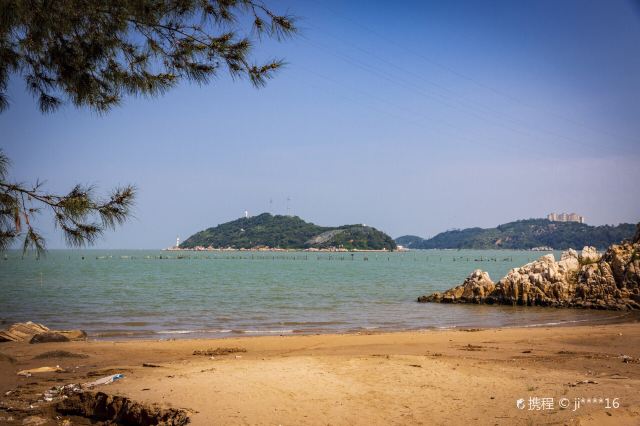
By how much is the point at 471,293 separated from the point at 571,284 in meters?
5.34

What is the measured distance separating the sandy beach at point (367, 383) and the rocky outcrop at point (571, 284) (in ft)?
47.5

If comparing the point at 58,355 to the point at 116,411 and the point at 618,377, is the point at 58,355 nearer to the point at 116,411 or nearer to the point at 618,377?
the point at 116,411

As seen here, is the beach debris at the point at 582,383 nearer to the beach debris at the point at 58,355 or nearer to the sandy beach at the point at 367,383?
the sandy beach at the point at 367,383

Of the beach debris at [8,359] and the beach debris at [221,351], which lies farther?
the beach debris at [221,351]

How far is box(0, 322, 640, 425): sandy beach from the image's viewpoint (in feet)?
21.6

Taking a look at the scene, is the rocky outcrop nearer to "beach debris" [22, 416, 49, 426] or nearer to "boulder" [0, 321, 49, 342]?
"boulder" [0, 321, 49, 342]

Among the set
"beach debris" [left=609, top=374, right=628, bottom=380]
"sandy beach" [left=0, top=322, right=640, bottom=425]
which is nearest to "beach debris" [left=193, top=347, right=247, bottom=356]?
"sandy beach" [left=0, top=322, right=640, bottom=425]

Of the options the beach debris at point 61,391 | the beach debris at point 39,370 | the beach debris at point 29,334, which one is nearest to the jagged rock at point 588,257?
the beach debris at point 29,334

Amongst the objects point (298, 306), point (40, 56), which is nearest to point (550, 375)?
point (40, 56)

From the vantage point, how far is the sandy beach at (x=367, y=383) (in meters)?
6.60

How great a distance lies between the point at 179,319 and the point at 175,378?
15.0 m

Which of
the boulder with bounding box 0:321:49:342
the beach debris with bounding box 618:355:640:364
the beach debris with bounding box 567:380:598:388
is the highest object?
the beach debris with bounding box 567:380:598:388

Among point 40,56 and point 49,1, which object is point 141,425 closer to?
point 40,56

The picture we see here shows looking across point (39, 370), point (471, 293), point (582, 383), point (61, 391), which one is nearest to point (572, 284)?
point (471, 293)
